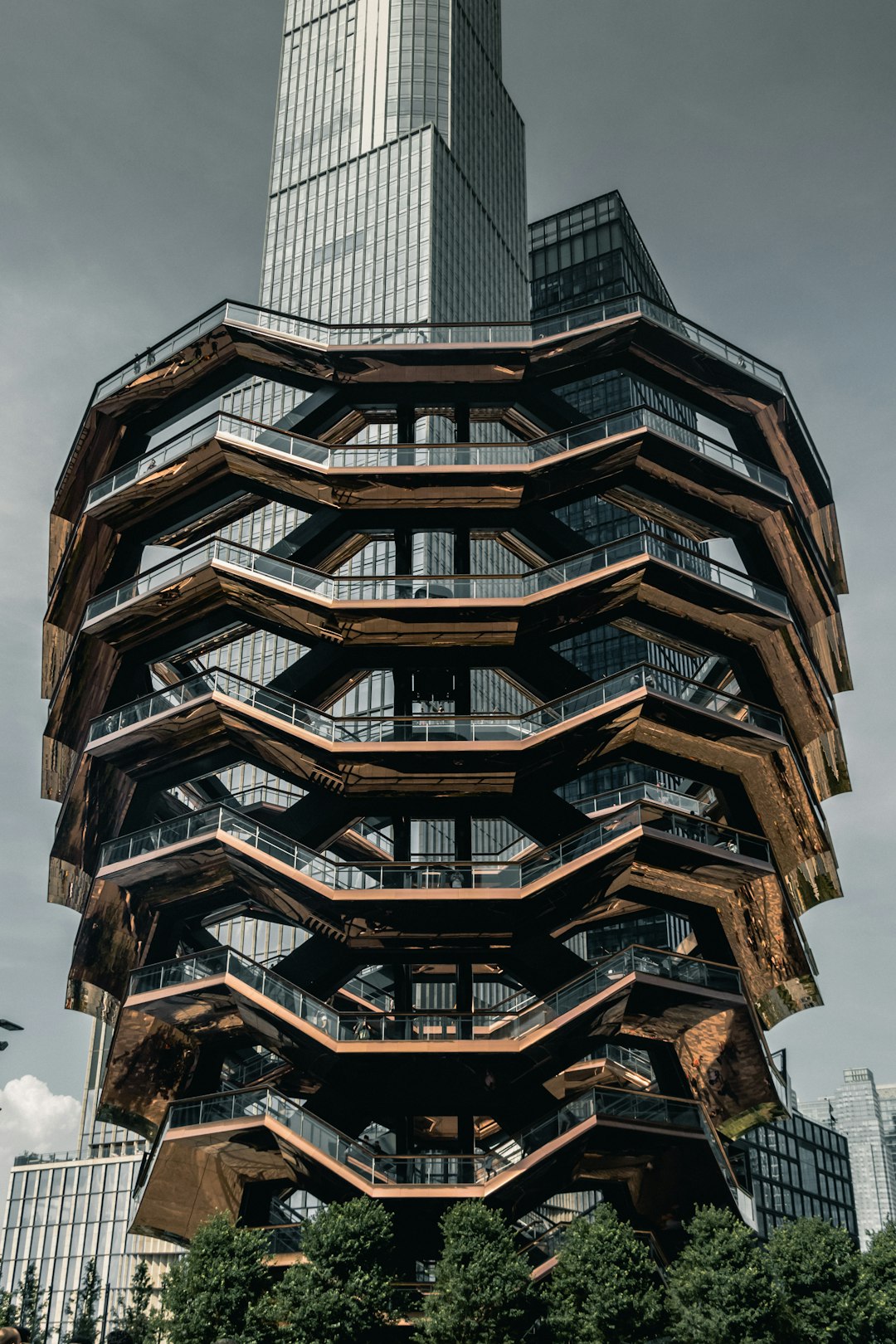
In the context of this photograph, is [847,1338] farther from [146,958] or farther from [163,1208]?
[146,958]

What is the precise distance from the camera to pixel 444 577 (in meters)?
45.2

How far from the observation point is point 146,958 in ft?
156

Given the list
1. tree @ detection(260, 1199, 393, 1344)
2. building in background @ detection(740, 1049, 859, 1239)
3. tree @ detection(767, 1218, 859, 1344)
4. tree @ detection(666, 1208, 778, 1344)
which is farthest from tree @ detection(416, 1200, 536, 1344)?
building in background @ detection(740, 1049, 859, 1239)

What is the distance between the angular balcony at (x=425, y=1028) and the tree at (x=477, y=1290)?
613cm

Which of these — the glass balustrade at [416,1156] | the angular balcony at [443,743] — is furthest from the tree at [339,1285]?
the angular balcony at [443,743]

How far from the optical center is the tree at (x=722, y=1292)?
35594 millimetres

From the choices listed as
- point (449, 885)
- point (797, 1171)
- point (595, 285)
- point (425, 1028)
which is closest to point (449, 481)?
point (449, 885)

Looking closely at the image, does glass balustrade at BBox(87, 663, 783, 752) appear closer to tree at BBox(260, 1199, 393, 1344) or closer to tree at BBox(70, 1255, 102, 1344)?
tree at BBox(260, 1199, 393, 1344)

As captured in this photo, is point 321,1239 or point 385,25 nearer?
point 321,1239

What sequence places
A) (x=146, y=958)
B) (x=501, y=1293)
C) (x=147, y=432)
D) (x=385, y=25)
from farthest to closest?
(x=385, y=25) → (x=147, y=432) → (x=146, y=958) → (x=501, y=1293)

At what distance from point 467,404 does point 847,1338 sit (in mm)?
32672

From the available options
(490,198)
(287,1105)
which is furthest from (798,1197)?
(287,1105)

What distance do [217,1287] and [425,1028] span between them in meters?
9.93

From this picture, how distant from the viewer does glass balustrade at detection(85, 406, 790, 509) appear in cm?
4656
